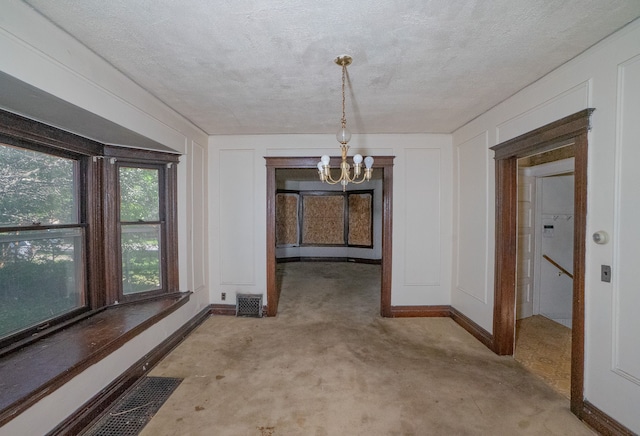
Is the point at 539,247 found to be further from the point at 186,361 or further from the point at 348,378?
the point at 186,361

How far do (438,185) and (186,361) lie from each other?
143 inches

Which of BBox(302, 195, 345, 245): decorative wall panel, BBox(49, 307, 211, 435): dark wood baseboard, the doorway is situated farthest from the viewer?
BBox(302, 195, 345, 245): decorative wall panel

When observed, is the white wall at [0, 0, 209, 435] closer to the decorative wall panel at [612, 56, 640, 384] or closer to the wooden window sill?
the wooden window sill

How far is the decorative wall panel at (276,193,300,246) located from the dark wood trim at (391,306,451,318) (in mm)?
4665

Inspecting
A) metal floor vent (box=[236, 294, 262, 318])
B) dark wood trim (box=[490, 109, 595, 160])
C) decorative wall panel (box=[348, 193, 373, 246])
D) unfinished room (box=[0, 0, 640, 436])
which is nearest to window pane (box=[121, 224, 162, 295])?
unfinished room (box=[0, 0, 640, 436])

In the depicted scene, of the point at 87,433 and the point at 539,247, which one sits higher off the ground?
the point at 539,247

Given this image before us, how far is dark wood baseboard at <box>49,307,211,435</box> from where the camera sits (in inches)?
68.5

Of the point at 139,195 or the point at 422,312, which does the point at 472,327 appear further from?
the point at 139,195

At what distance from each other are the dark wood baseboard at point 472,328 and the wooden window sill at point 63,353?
335 centimetres

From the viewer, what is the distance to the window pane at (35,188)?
192cm

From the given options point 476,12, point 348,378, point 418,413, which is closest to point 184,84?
point 476,12

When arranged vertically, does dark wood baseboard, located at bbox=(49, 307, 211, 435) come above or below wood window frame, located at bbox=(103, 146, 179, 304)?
below

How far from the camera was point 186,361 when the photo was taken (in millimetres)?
2652

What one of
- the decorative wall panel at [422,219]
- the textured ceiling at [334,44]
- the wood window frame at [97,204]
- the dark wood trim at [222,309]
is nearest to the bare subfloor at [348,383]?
the dark wood trim at [222,309]
